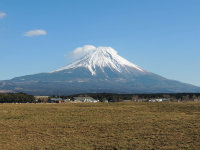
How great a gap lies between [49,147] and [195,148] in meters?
10.9

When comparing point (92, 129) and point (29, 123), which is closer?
point (92, 129)

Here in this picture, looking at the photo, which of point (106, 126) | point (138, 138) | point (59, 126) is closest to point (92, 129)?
point (106, 126)

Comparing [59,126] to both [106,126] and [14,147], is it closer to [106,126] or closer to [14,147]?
[106,126]

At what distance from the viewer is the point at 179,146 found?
19094 millimetres

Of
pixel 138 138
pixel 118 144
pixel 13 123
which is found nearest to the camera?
pixel 118 144

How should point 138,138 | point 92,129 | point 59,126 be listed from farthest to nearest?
point 59,126, point 92,129, point 138,138

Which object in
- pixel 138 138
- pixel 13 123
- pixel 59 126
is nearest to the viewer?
pixel 138 138

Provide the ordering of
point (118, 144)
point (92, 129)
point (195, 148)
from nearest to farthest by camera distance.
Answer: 1. point (195, 148)
2. point (118, 144)
3. point (92, 129)

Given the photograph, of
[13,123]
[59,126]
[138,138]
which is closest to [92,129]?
[59,126]

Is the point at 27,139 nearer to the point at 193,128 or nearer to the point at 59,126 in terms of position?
the point at 59,126

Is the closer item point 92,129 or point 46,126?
point 92,129

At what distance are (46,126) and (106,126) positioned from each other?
680cm

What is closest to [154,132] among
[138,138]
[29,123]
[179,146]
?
[138,138]

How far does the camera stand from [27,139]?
23062 mm
